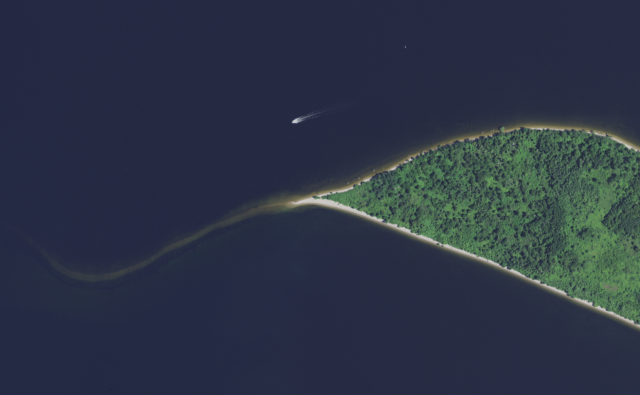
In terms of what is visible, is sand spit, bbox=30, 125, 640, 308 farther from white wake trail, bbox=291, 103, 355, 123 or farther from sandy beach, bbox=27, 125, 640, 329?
white wake trail, bbox=291, 103, 355, 123

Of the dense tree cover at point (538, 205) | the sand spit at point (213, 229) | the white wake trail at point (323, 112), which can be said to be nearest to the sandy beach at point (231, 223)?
the sand spit at point (213, 229)

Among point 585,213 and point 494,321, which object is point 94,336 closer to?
point 494,321

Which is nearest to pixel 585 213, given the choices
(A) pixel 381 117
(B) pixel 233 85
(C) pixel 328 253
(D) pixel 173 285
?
(A) pixel 381 117

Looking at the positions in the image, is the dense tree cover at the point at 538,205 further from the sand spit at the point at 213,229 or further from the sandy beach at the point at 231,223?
the sand spit at the point at 213,229

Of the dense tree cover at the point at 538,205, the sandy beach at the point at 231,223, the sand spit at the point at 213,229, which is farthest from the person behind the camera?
the sand spit at the point at 213,229

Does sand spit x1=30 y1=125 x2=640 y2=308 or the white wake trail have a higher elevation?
the white wake trail

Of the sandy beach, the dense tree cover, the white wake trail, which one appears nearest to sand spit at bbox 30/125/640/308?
the sandy beach

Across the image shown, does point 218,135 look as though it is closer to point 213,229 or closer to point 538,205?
point 213,229

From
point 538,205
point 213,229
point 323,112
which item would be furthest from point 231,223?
point 538,205
